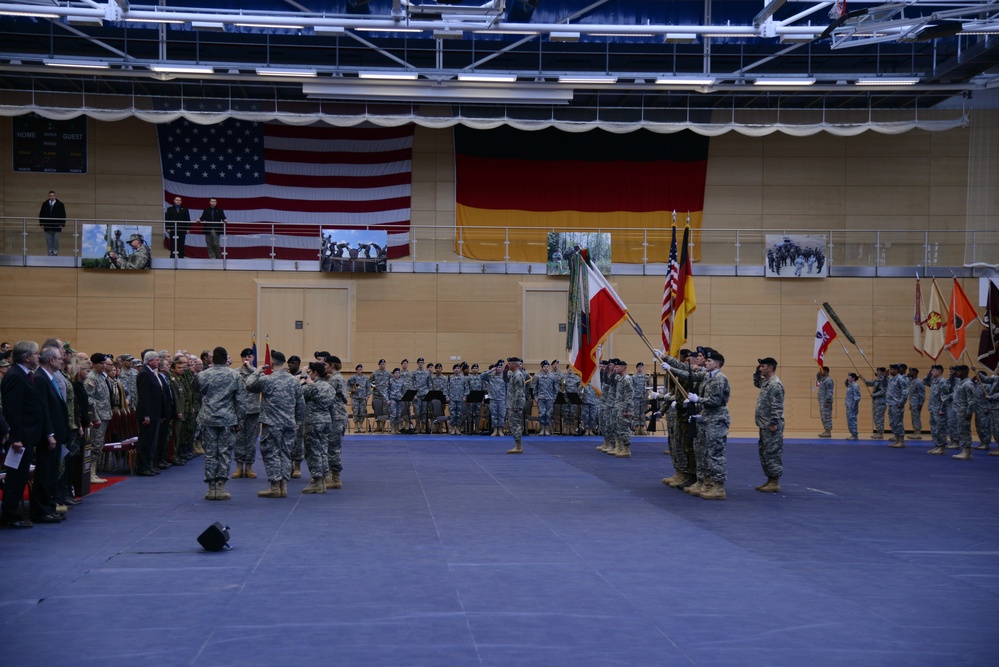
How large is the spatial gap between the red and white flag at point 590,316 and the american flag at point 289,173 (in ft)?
43.2

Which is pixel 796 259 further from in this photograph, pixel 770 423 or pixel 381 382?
pixel 770 423

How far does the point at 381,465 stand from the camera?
1636 centimetres

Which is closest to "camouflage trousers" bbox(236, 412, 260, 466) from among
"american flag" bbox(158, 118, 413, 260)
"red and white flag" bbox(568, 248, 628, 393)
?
"red and white flag" bbox(568, 248, 628, 393)

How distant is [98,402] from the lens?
13438 millimetres

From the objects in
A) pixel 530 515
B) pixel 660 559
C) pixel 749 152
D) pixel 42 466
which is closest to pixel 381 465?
pixel 530 515

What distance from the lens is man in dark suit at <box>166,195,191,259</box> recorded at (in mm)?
26078

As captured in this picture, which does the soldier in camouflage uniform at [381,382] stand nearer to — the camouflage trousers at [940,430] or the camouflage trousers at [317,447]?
the camouflage trousers at [317,447]

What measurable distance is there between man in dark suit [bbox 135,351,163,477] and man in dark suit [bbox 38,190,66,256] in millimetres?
12618

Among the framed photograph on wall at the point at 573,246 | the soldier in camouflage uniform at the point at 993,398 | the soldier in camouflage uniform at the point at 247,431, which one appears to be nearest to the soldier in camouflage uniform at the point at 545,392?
the framed photograph on wall at the point at 573,246

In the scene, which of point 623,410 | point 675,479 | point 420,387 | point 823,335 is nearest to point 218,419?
point 675,479

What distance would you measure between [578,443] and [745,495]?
9.21m

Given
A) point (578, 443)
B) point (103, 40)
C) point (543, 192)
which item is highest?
point (103, 40)

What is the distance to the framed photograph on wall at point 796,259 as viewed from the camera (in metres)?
27.5

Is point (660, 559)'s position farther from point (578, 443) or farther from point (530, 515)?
point (578, 443)
